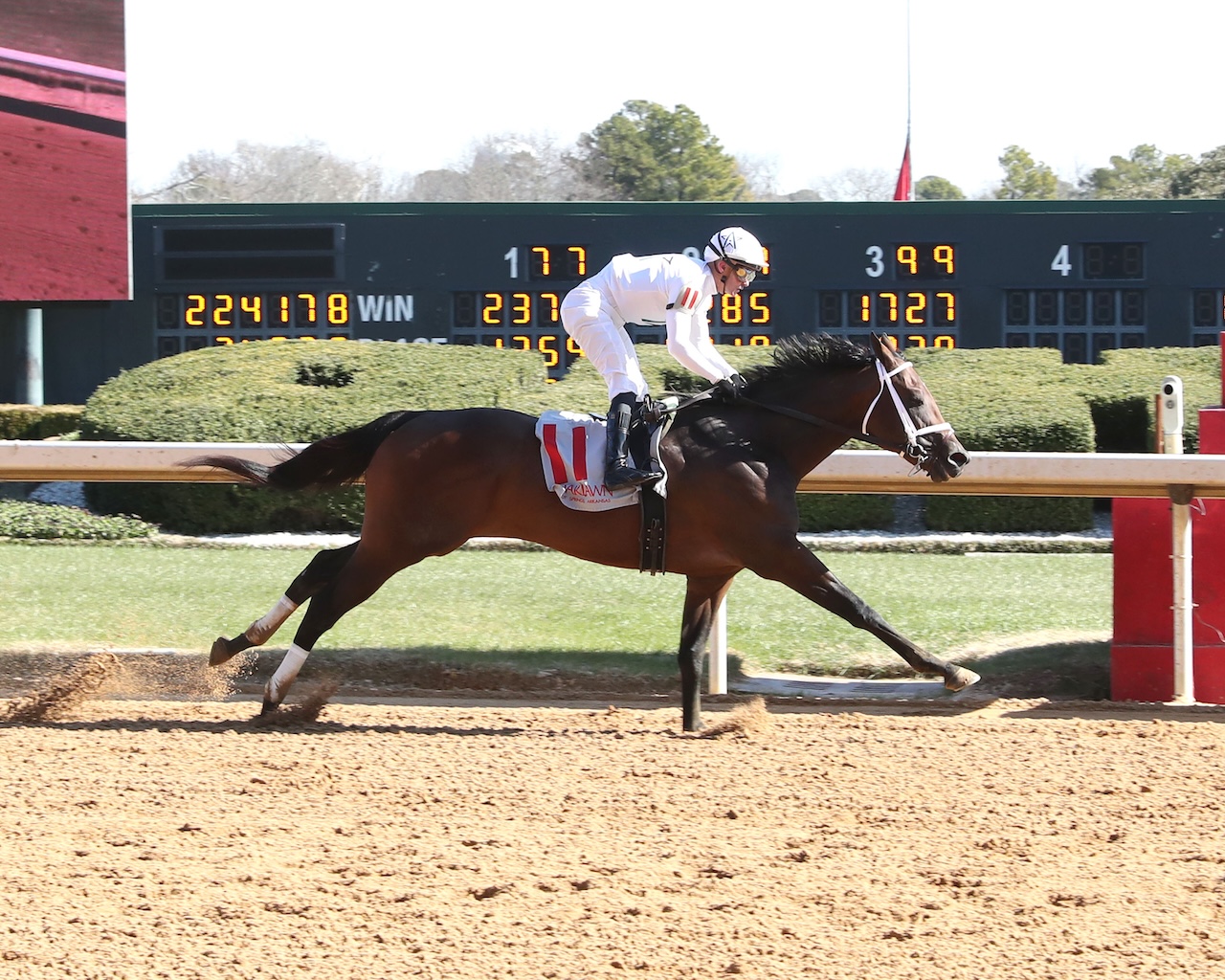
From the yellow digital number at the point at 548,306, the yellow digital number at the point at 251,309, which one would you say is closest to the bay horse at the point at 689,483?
the yellow digital number at the point at 548,306

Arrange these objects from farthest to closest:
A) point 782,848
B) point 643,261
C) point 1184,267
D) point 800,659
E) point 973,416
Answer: point 1184,267, point 973,416, point 800,659, point 643,261, point 782,848

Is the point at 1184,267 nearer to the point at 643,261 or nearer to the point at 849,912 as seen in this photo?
the point at 643,261

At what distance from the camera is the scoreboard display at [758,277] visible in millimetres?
14023

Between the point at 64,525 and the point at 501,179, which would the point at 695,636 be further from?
the point at 501,179

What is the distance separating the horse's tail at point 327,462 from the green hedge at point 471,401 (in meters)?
4.65

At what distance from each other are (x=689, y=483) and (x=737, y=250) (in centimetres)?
99

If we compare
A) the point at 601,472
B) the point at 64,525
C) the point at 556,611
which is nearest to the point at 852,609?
the point at 601,472

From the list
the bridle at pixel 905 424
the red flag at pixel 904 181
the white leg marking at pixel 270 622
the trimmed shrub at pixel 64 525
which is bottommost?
the white leg marking at pixel 270 622

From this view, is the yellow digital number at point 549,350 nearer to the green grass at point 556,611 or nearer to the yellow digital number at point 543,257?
the yellow digital number at point 543,257

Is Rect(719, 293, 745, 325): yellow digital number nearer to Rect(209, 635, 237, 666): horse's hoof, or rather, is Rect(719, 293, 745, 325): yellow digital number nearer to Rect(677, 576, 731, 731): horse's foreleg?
Rect(677, 576, 731, 731): horse's foreleg

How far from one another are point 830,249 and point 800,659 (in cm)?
729

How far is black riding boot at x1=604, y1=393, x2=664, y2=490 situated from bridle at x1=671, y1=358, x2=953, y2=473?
0.65 feet

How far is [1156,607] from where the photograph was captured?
696cm

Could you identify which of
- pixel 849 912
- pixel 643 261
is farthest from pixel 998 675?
pixel 849 912
